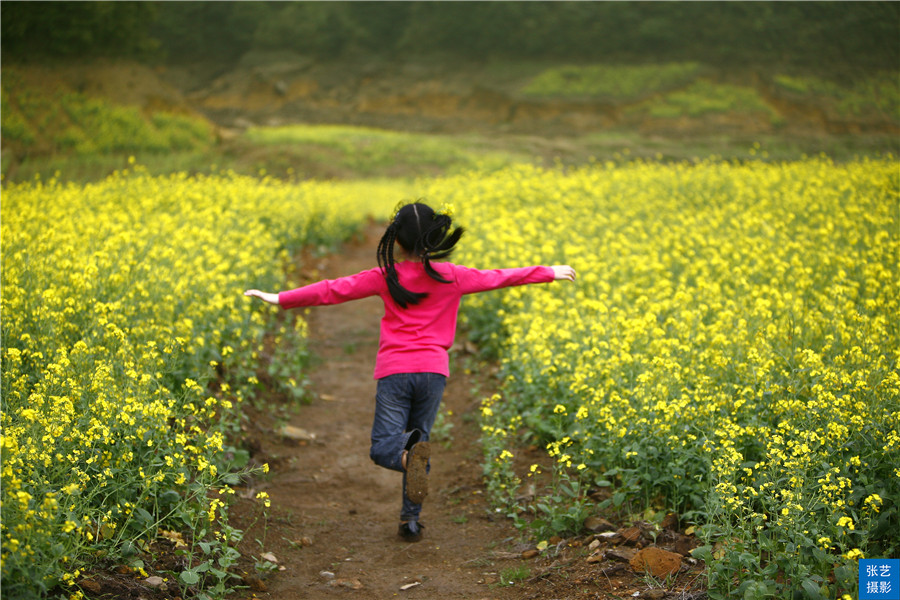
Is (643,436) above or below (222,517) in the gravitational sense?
above

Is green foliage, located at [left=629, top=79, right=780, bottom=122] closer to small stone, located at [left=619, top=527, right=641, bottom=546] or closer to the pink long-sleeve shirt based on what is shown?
the pink long-sleeve shirt

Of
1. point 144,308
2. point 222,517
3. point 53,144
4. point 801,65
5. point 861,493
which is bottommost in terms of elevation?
point 222,517

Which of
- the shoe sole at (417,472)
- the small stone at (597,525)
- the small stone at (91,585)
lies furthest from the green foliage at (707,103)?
the small stone at (91,585)

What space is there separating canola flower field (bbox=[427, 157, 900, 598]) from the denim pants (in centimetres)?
50

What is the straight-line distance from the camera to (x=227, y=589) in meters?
3.67

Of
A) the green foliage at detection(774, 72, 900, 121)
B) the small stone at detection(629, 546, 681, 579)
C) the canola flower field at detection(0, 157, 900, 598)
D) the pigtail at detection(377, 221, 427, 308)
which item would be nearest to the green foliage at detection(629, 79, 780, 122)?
the green foliage at detection(774, 72, 900, 121)

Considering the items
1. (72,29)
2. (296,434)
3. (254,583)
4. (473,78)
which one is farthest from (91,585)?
(473,78)

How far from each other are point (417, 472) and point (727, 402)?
5.85 ft

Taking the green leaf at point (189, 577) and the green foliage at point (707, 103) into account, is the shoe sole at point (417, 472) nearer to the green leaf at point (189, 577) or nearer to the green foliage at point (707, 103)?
the green leaf at point (189, 577)

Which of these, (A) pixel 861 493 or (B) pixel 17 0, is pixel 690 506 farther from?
(B) pixel 17 0

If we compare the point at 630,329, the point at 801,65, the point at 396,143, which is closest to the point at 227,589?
the point at 630,329

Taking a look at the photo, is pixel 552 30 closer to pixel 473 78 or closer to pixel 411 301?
pixel 473 78

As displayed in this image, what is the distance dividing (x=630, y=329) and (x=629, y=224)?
6264mm

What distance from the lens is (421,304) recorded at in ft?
14.2
